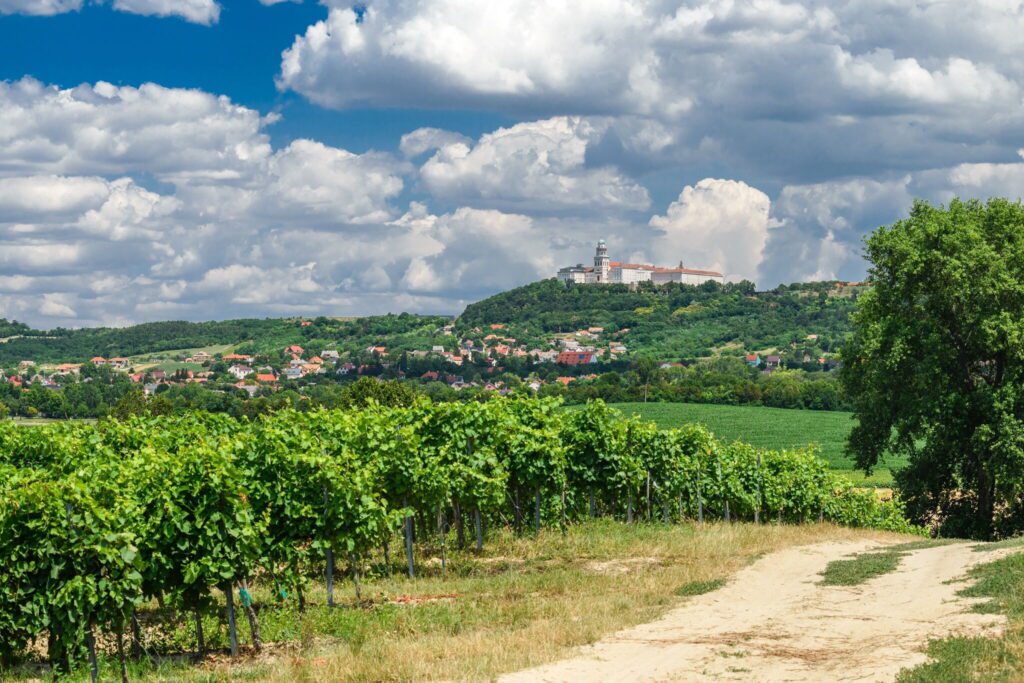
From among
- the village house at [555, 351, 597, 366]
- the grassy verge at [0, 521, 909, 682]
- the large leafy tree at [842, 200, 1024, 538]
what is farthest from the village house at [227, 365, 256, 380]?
the grassy verge at [0, 521, 909, 682]

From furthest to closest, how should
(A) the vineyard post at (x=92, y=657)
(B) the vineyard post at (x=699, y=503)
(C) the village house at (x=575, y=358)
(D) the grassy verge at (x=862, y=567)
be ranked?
1. (C) the village house at (x=575, y=358)
2. (B) the vineyard post at (x=699, y=503)
3. (D) the grassy verge at (x=862, y=567)
4. (A) the vineyard post at (x=92, y=657)

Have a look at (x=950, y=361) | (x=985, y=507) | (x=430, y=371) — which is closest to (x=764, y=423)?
(x=985, y=507)

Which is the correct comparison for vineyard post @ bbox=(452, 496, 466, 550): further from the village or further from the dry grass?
the village

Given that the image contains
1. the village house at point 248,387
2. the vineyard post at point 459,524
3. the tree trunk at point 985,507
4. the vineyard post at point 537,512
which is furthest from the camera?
the village house at point 248,387

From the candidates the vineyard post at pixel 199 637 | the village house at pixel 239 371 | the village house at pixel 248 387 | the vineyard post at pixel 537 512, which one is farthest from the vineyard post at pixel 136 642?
the village house at pixel 239 371

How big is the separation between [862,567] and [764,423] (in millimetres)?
77323

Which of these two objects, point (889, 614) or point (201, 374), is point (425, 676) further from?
point (201, 374)

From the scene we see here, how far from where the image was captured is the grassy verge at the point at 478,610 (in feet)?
42.2

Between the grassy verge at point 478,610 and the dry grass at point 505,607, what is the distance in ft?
0.08

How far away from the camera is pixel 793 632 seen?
1443cm

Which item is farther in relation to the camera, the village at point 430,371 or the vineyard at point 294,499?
the village at point 430,371

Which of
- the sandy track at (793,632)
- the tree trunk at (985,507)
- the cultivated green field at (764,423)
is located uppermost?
the sandy track at (793,632)

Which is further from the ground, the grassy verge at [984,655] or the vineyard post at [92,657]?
the vineyard post at [92,657]

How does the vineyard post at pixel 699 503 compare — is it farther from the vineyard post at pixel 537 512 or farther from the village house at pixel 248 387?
the village house at pixel 248 387
